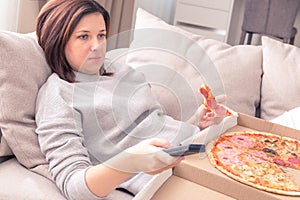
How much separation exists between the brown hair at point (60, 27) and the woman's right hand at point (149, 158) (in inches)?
18.3

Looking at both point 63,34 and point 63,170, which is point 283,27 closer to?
point 63,34

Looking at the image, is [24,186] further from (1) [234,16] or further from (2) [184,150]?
(1) [234,16]

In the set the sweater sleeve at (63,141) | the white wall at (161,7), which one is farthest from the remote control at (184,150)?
the white wall at (161,7)

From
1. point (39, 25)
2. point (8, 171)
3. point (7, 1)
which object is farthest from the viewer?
point (7, 1)

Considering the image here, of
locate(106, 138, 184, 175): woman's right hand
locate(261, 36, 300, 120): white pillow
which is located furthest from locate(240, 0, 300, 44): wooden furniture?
locate(106, 138, 184, 175): woman's right hand

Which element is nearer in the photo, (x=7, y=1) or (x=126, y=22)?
(x=7, y=1)

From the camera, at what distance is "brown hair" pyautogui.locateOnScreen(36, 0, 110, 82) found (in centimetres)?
130

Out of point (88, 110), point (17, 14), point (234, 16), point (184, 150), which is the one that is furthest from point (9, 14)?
point (234, 16)

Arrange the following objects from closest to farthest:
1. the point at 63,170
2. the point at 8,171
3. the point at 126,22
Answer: the point at 63,170 < the point at 8,171 < the point at 126,22

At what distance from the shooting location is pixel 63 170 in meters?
1.10

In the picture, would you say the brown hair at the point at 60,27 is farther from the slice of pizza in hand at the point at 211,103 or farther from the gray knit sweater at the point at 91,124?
the slice of pizza in hand at the point at 211,103

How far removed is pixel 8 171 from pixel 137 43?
0.54 m

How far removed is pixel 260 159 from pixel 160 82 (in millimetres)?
345

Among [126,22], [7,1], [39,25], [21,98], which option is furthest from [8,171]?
[126,22]
